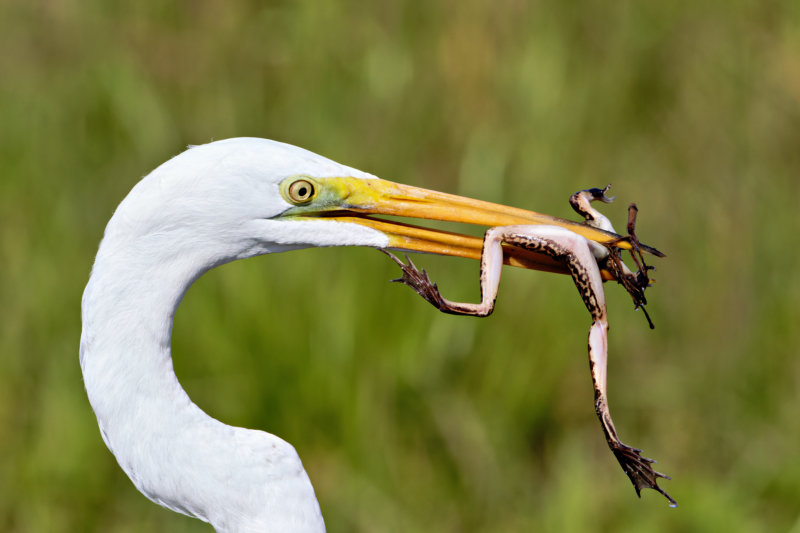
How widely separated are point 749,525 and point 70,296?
98.0 inches

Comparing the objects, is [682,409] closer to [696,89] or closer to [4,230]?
[696,89]

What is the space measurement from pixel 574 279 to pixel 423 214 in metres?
0.28

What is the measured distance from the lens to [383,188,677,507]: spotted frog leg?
4.28 ft

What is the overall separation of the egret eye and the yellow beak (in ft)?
0.05

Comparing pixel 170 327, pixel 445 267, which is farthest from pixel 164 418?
pixel 445 267

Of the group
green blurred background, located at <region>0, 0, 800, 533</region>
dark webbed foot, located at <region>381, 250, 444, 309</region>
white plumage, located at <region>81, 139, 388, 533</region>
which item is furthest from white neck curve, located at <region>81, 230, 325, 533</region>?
green blurred background, located at <region>0, 0, 800, 533</region>

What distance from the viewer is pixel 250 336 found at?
2818 millimetres

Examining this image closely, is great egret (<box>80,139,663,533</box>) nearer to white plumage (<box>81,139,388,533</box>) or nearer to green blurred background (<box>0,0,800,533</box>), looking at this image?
white plumage (<box>81,139,388,533</box>)


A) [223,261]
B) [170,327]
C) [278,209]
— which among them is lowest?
[170,327]

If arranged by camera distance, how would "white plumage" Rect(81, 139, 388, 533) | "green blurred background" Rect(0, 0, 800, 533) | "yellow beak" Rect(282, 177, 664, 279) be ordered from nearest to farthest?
1. "white plumage" Rect(81, 139, 388, 533)
2. "yellow beak" Rect(282, 177, 664, 279)
3. "green blurred background" Rect(0, 0, 800, 533)

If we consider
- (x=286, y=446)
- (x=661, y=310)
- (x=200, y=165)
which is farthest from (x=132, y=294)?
(x=661, y=310)

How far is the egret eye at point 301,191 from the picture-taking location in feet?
4.26

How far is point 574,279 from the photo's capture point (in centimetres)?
132

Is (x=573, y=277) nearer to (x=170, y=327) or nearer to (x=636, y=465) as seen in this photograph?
(x=636, y=465)
